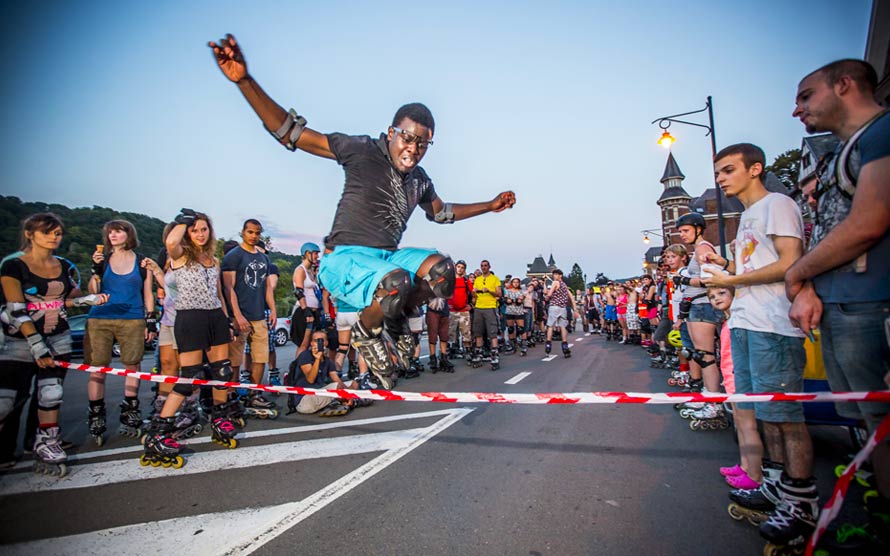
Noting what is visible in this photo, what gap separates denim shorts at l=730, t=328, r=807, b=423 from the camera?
Result: 7.57ft

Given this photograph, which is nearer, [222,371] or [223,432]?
[223,432]

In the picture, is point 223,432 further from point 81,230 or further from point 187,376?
point 81,230

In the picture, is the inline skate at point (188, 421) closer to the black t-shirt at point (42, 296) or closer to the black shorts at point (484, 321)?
the black t-shirt at point (42, 296)

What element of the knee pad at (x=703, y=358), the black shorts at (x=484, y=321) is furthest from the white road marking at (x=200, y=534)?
the black shorts at (x=484, y=321)

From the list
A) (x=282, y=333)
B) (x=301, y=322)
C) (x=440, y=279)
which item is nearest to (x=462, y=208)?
(x=440, y=279)

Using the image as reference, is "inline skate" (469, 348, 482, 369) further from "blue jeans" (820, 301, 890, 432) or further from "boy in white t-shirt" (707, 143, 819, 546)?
"blue jeans" (820, 301, 890, 432)

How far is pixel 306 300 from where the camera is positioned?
706 cm

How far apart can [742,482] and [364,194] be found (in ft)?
11.1

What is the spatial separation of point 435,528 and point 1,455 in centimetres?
429

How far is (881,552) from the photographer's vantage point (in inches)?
77.4

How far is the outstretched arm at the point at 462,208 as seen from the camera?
3910mm

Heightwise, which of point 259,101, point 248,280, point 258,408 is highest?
point 259,101

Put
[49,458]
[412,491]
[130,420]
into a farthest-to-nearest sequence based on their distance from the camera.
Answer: [130,420], [49,458], [412,491]

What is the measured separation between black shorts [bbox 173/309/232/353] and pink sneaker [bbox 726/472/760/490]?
4.80 metres
